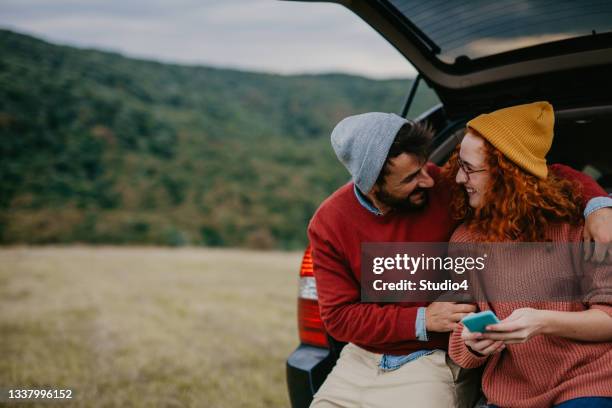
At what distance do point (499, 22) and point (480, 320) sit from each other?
50.3 inches

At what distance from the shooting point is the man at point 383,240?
1822mm

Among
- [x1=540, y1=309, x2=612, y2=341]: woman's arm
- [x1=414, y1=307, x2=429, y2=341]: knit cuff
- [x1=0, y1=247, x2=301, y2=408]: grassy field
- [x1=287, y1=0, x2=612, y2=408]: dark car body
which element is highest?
[x1=287, y1=0, x2=612, y2=408]: dark car body

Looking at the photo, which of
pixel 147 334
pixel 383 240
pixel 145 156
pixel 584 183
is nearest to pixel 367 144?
pixel 383 240

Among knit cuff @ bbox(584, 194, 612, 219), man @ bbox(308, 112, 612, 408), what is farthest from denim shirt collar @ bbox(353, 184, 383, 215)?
knit cuff @ bbox(584, 194, 612, 219)

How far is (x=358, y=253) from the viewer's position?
75.8 inches

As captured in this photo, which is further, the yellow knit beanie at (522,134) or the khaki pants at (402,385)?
the khaki pants at (402,385)

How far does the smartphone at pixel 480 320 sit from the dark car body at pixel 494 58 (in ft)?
2.83

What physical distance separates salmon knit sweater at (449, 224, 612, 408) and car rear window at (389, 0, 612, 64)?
87 centimetres

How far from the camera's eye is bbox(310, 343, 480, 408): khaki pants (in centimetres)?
182

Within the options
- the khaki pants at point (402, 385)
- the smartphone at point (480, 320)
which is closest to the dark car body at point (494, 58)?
the khaki pants at point (402, 385)

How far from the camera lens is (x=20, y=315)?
21.1ft

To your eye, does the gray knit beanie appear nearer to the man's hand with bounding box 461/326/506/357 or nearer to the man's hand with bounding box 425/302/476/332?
the man's hand with bounding box 425/302/476/332

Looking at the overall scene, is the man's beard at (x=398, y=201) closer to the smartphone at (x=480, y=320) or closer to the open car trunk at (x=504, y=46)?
the smartphone at (x=480, y=320)

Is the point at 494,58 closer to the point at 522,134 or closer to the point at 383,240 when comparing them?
the point at 522,134
